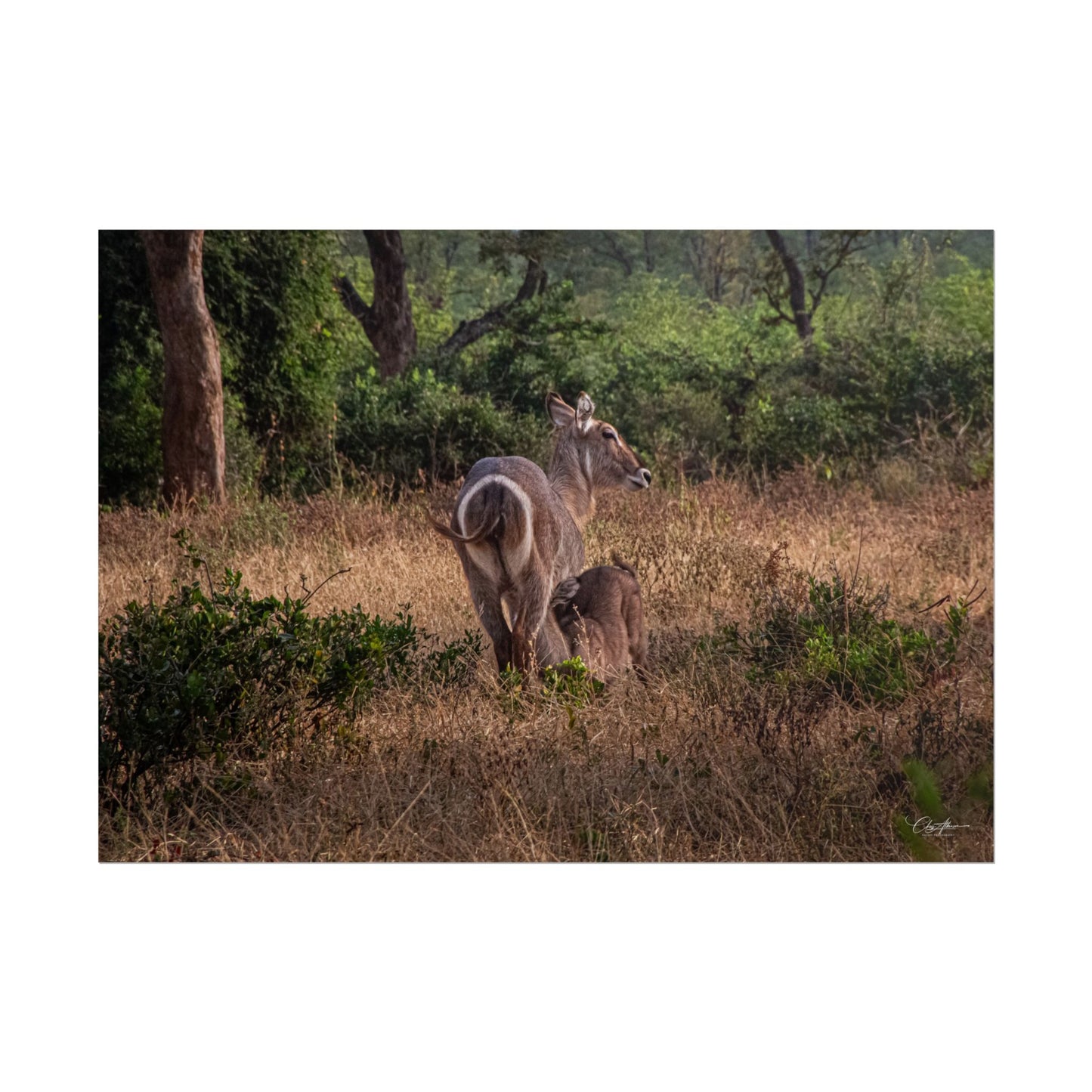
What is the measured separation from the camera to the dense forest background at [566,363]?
8305 mm

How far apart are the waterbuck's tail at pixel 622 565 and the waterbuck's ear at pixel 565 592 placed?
0.26 m

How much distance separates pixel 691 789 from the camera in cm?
534

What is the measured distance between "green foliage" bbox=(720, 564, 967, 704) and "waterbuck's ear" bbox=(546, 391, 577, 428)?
1.43m

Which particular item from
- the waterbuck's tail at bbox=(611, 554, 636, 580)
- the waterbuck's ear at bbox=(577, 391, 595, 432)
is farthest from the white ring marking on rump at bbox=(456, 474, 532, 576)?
the waterbuck's ear at bbox=(577, 391, 595, 432)

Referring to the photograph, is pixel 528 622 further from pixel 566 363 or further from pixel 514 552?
pixel 566 363

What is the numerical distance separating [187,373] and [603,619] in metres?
3.77

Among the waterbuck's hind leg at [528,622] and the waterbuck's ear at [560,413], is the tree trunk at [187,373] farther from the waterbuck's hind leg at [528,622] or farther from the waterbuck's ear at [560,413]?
the waterbuck's hind leg at [528,622]

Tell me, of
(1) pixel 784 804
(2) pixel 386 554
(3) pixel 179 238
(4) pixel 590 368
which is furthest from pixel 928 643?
(3) pixel 179 238

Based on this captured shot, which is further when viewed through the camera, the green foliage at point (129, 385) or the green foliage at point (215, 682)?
the green foliage at point (129, 385)

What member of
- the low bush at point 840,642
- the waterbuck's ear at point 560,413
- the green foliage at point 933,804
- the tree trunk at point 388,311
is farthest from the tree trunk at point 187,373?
the green foliage at point 933,804

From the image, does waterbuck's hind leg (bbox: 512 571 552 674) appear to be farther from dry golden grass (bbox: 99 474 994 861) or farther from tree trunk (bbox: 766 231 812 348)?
tree trunk (bbox: 766 231 812 348)

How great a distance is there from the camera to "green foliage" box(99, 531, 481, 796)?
5.26 meters
